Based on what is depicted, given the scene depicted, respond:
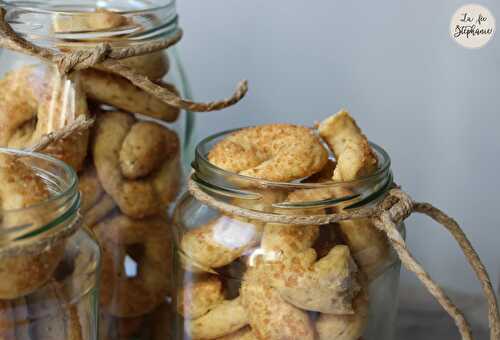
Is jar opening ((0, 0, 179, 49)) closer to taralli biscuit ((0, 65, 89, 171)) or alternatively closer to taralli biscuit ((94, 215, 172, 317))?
taralli biscuit ((0, 65, 89, 171))

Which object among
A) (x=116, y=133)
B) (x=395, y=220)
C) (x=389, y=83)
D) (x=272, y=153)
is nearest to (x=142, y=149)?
(x=116, y=133)

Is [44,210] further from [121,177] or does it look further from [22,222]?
[121,177]

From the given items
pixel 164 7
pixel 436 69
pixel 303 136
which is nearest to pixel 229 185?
pixel 303 136

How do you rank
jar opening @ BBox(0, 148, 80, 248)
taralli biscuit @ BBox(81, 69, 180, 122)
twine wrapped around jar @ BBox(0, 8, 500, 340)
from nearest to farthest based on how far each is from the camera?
jar opening @ BBox(0, 148, 80, 248), twine wrapped around jar @ BBox(0, 8, 500, 340), taralli biscuit @ BBox(81, 69, 180, 122)

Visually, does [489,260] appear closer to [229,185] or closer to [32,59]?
[229,185]

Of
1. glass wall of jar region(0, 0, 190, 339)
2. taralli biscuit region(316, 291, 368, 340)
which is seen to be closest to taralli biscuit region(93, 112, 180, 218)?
glass wall of jar region(0, 0, 190, 339)
